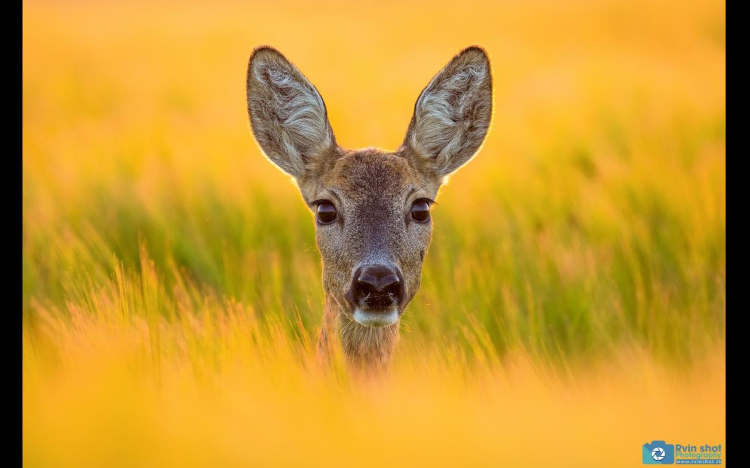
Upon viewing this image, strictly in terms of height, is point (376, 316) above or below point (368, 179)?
below

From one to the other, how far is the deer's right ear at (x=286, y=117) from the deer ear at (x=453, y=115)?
0.56 metres

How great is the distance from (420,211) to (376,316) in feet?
3.08

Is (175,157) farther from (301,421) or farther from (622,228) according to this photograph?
(301,421)

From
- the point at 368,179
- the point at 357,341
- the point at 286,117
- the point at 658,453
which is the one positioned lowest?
the point at 658,453

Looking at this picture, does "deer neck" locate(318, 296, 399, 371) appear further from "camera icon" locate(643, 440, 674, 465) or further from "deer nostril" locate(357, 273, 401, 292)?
"camera icon" locate(643, 440, 674, 465)

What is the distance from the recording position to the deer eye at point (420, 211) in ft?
18.5

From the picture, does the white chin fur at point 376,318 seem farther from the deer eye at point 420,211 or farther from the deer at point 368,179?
the deer eye at point 420,211

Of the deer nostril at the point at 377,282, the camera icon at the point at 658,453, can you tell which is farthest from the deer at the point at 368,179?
the camera icon at the point at 658,453

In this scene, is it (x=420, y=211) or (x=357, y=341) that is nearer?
(x=357, y=341)

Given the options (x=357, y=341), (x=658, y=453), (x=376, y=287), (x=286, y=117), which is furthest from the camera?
(x=286, y=117)

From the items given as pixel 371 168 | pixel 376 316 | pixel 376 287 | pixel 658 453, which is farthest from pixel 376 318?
pixel 658 453

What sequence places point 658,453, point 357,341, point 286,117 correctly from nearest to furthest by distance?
point 658,453 → point 357,341 → point 286,117

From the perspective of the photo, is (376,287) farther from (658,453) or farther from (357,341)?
(658,453)

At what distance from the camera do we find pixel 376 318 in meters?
4.94
